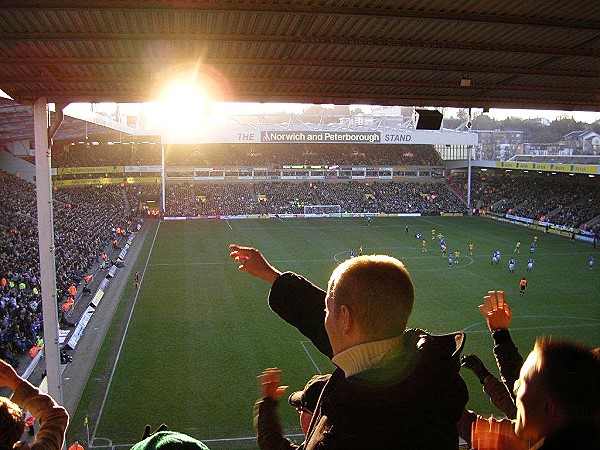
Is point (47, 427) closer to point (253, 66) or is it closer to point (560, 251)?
point (253, 66)

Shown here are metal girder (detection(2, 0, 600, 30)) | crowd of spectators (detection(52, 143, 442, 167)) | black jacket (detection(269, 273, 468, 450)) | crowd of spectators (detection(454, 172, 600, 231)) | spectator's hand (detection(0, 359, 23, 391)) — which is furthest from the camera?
crowd of spectators (detection(52, 143, 442, 167))

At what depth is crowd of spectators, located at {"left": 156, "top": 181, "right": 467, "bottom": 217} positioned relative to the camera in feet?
192

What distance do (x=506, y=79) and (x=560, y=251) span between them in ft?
103

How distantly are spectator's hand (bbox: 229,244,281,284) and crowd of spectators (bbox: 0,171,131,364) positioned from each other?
49.9 feet

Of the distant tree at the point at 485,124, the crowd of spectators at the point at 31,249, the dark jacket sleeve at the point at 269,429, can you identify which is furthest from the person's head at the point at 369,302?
the distant tree at the point at 485,124

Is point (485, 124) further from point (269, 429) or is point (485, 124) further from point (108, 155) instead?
point (269, 429)

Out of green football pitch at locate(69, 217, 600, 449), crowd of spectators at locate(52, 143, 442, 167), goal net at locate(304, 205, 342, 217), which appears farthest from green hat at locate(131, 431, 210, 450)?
crowd of spectators at locate(52, 143, 442, 167)

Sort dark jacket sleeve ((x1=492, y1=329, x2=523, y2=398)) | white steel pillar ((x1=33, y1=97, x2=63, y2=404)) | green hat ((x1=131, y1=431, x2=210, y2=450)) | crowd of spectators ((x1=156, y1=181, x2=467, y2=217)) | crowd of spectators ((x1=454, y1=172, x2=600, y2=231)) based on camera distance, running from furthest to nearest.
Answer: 1. crowd of spectators ((x1=156, y1=181, x2=467, y2=217))
2. crowd of spectators ((x1=454, y1=172, x2=600, y2=231))
3. white steel pillar ((x1=33, y1=97, x2=63, y2=404))
4. dark jacket sleeve ((x1=492, y1=329, x2=523, y2=398))
5. green hat ((x1=131, y1=431, x2=210, y2=450))

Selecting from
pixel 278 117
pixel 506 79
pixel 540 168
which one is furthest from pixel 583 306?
pixel 278 117

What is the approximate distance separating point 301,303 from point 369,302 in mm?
720

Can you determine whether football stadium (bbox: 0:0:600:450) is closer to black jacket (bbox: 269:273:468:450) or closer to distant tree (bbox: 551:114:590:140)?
black jacket (bbox: 269:273:468:450)

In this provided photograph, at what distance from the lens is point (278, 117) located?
8231cm

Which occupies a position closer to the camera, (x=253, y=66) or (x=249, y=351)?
(x=253, y=66)

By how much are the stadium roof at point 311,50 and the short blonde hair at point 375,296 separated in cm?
536
